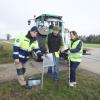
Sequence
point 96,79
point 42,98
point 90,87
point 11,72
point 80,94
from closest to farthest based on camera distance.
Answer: point 42,98 < point 80,94 < point 90,87 < point 96,79 < point 11,72

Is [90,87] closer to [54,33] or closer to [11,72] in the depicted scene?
[54,33]

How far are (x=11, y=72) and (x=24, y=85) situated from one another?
7.20 feet

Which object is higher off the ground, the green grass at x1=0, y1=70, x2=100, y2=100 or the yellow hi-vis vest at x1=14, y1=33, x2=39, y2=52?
the yellow hi-vis vest at x1=14, y1=33, x2=39, y2=52

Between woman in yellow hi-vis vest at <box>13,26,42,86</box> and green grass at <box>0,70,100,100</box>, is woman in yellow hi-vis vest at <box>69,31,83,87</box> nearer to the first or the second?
green grass at <box>0,70,100,100</box>

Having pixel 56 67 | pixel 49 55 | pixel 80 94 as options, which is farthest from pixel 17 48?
pixel 80 94

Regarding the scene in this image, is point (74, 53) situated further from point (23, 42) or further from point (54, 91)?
point (23, 42)

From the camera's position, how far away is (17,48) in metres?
7.15

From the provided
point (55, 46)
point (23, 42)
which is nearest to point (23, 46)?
point (23, 42)

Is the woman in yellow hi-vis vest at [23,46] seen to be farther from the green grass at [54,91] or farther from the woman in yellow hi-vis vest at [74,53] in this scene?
the woman in yellow hi-vis vest at [74,53]

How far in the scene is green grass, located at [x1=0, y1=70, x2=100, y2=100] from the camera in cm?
705

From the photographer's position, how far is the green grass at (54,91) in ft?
23.1

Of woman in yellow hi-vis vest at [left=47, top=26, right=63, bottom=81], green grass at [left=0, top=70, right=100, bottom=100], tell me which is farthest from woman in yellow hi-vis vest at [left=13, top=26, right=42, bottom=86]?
woman in yellow hi-vis vest at [left=47, top=26, right=63, bottom=81]

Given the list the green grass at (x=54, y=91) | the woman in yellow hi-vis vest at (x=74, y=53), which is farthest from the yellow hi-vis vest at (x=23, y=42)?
the woman in yellow hi-vis vest at (x=74, y=53)

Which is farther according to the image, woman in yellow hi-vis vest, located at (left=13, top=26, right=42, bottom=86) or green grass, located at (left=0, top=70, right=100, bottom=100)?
woman in yellow hi-vis vest, located at (left=13, top=26, right=42, bottom=86)
